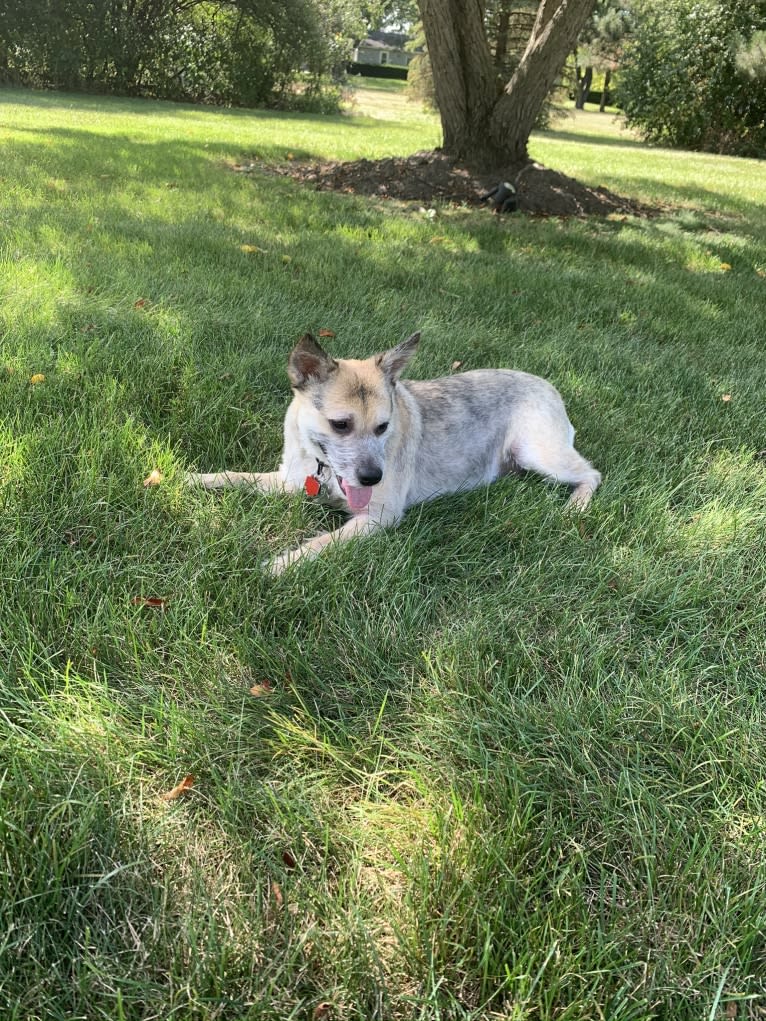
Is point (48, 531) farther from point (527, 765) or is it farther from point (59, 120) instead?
point (59, 120)

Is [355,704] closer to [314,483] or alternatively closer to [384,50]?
[314,483]

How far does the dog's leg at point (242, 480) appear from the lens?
3.08 meters

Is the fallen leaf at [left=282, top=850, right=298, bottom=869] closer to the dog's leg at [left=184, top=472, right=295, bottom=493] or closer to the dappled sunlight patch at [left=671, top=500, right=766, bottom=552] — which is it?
the dog's leg at [left=184, top=472, right=295, bottom=493]

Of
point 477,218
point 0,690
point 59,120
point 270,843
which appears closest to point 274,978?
point 270,843

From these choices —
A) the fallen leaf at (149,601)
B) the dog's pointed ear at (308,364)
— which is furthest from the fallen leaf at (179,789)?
the dog's pointed ear at (308,364)

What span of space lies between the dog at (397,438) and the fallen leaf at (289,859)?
3.86ft

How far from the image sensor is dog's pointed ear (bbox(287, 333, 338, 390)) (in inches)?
119

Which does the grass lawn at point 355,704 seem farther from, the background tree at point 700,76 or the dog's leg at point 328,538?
the background tree at point 700,76

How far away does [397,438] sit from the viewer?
3416 mm

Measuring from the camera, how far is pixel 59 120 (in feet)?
46.1

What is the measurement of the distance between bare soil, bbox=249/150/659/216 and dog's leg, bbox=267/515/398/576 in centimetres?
758

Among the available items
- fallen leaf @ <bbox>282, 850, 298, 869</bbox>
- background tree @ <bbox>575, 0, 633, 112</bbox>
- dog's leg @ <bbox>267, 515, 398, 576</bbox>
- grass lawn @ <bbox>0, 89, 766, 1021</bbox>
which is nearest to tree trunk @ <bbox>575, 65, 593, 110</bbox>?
background tree @ <bbox>575, 0, 633, 112</bbox>

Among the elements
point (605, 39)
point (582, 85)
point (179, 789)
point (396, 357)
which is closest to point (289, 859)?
point (179, 789)

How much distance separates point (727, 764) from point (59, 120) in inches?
676
